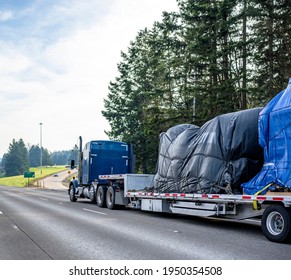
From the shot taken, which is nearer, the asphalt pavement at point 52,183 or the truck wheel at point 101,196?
the truck wheel at point 101,196

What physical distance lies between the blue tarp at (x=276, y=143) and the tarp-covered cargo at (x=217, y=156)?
0.75 m

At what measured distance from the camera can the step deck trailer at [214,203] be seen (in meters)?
8.90

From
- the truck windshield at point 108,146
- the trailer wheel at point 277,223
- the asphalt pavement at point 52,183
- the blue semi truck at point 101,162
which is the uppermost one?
the truck windshield at point 108,146

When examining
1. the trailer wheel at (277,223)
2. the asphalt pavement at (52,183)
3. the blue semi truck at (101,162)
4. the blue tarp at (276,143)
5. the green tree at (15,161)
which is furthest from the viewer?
the green tree at (15,161)

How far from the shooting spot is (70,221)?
12.9 m

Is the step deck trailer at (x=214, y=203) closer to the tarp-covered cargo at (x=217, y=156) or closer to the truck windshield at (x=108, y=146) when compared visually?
the tarp-covered cargo at (x=217, y=156)

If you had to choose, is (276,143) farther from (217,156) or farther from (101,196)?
(101,196)

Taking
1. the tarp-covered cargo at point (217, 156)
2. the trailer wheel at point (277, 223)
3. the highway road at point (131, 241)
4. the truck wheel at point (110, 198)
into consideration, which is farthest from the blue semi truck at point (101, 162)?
the trailer wheel at point (277, 223)

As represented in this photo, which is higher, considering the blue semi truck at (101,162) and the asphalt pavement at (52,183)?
the blue semi truck at (101,162)

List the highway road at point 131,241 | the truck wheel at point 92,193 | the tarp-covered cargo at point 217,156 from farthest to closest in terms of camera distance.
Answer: the truck wheel at point 92,193 < the tarp-covered cargo at point 217,156 < the highway road at point 131,241

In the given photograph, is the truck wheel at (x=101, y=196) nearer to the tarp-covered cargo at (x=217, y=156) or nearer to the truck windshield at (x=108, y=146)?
the truck windshield at (x=108, y=146)

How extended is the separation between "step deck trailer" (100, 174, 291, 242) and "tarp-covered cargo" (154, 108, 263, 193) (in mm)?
334

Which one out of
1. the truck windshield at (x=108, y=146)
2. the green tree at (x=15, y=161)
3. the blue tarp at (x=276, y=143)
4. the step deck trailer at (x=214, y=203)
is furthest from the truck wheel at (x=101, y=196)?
the green tree at (x=15, y=161)
